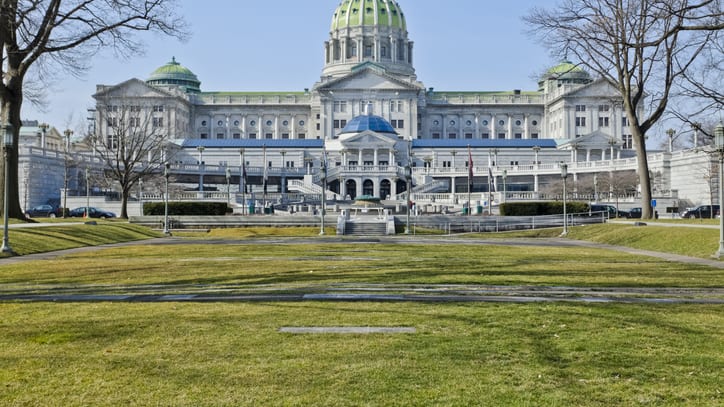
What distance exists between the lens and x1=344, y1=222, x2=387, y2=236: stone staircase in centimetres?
5309

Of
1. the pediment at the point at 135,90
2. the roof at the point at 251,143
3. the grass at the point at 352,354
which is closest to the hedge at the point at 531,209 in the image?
the grass at the point at 352,354

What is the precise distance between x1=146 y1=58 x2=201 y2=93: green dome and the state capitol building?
0.49m

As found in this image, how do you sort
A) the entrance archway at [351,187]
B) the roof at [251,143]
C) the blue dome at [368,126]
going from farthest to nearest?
the roof at [251,143]
the blue dome at [368,126]
the entrance archway at [351,187]

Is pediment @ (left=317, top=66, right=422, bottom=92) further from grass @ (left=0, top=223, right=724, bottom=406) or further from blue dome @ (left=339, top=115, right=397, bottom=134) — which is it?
grass @ (left=0, top=223, right=724, bottom=406)

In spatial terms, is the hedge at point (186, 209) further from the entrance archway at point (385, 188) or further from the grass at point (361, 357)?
the entrance archway at point (385, 188)

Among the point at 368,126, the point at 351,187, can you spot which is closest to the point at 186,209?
the point at 351,187

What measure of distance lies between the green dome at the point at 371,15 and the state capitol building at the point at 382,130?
0.30 metres

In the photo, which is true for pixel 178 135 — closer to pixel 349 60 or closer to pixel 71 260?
pixel 349 60

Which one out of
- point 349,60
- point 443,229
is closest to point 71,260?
point 443,229

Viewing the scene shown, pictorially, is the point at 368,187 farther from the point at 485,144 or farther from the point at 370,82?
the point at 370,82

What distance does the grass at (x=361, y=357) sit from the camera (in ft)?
23.7

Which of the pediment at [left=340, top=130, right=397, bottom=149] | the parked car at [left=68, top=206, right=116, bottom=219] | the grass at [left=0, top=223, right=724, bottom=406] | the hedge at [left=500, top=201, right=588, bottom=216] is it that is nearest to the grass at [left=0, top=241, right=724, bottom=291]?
the grass at [left=0, top=223, right=724, bottom=406]

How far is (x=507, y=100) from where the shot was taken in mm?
169375

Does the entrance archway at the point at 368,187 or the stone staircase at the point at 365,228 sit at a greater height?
the entrance archway at the point at 368,187
